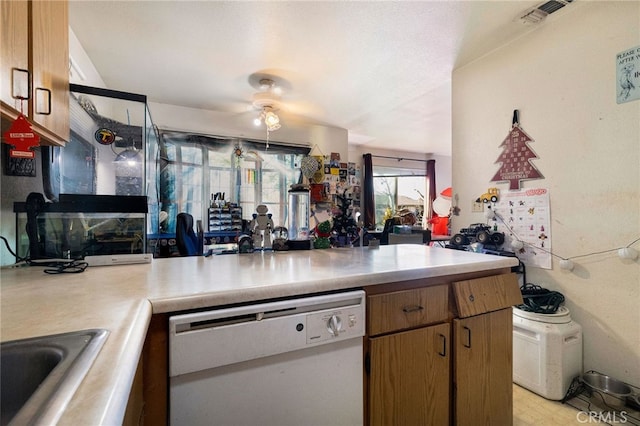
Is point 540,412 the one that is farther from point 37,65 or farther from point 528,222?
point 37,65

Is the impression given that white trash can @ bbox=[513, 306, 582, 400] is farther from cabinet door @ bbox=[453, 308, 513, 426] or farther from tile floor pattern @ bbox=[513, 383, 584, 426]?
cabinet door @ bbox=[453, 308, 513, 426]

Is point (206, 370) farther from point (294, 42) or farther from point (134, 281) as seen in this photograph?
point (294, 42)

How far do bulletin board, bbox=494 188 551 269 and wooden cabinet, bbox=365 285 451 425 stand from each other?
136 cm

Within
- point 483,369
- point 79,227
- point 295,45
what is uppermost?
point 295,45

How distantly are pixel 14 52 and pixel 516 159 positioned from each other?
9.12 feet

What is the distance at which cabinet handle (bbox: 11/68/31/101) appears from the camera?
787 mm

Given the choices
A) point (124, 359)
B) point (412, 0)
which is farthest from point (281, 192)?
point (124, 359)

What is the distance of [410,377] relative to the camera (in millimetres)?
1109

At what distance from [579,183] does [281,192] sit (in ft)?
11.9

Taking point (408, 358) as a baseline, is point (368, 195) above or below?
above

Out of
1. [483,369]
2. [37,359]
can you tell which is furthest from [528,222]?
[37,359]

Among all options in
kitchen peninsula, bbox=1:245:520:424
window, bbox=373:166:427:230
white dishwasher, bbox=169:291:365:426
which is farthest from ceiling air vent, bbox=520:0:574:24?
window, bbox=373:166:427:230

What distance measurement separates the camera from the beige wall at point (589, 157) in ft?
5.38

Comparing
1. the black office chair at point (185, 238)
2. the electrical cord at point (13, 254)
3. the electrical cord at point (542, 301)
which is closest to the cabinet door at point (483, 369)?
the electrical cord at point (542, 301)
